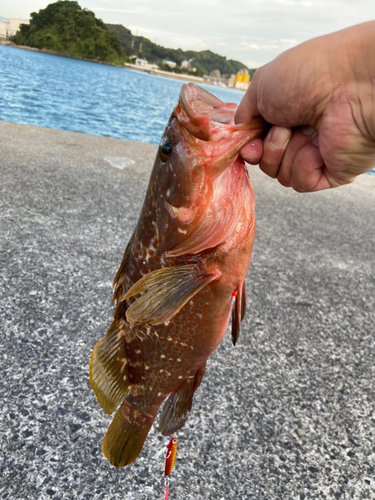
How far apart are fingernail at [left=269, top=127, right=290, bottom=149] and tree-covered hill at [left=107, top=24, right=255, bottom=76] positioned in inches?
5123

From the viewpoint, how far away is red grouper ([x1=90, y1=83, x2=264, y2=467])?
135 cm

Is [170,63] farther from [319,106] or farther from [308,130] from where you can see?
[319,106]

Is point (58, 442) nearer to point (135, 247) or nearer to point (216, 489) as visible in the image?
point (216, 489)

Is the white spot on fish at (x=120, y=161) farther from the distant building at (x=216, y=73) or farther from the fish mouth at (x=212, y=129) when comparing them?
the distant building at (x=216, y=73)

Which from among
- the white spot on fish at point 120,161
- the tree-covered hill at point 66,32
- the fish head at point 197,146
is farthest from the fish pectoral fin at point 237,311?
the tree-covered hill at point 66,32

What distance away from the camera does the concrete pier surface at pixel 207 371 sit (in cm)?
220

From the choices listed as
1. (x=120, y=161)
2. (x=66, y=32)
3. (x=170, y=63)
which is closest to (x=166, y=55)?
(x=170, y=63)

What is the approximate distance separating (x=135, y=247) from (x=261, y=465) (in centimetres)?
162

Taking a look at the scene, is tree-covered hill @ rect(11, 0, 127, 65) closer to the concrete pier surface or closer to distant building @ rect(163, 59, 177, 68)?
distant building @ rect(163, 59, 177, 68)

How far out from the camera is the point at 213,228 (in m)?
1.44

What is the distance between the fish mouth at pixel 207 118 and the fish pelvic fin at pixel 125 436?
1205 millimetres

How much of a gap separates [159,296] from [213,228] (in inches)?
12.7

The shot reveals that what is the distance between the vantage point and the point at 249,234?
1.47m

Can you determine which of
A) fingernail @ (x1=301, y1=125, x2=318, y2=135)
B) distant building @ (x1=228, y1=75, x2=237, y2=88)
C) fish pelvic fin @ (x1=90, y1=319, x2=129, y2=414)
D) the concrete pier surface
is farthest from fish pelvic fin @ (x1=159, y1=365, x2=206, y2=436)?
distant building @ (x1=228, y1=75, x2=237, y2=88)
